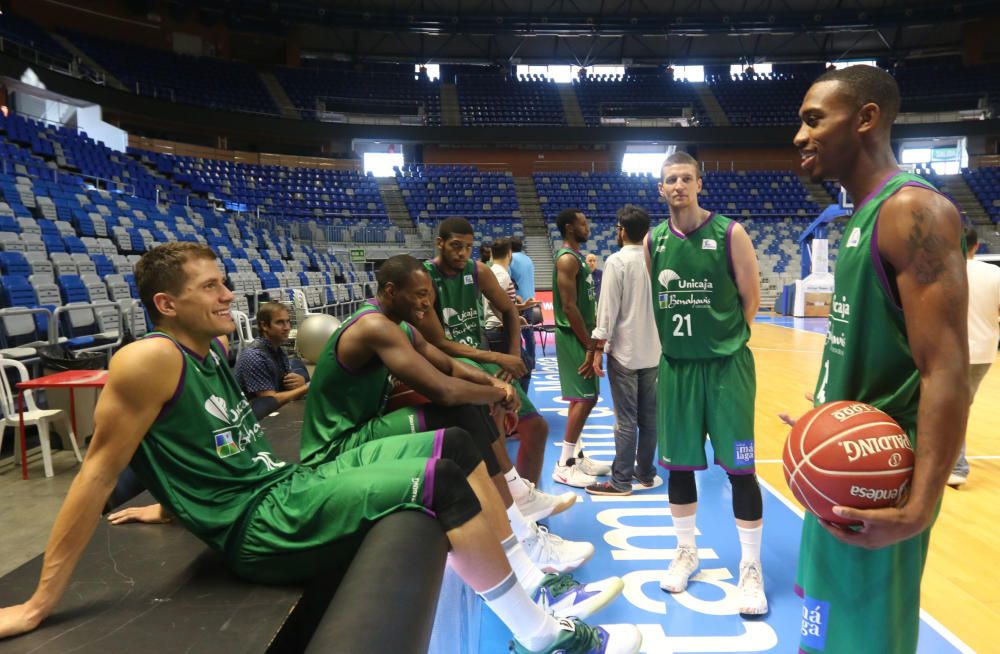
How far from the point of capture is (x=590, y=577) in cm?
283

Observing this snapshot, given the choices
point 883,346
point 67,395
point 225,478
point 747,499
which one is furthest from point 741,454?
point 67,395

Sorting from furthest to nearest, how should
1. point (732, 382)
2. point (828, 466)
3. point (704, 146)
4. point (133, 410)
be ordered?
point (704, 146), point (732, 382), point (133, 410), point (828, 466)

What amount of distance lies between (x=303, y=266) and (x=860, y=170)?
15163mm

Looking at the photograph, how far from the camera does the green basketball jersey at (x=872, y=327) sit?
4.29 feet

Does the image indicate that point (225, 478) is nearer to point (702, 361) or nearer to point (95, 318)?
point (702, 361)

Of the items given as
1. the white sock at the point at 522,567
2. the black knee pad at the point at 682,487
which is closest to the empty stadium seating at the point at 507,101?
the black knee pad at the point at 682,487

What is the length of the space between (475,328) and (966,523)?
292 centimetres

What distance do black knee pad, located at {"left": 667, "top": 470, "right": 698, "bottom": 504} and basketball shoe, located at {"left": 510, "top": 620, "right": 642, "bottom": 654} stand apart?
0.77 metres

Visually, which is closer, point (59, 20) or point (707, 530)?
point (707, 530)

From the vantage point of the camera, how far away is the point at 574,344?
13.7 feet

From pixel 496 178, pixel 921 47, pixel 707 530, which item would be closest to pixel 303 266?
pixel 496 178

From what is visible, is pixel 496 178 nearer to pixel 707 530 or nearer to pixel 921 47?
pixel 921 47

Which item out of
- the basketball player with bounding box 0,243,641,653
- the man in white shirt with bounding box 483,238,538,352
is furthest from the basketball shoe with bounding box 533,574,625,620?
the man in white shirt with bounding box 483,238,538,352

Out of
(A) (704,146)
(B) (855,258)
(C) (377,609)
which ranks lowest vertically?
(C) (377,609)
